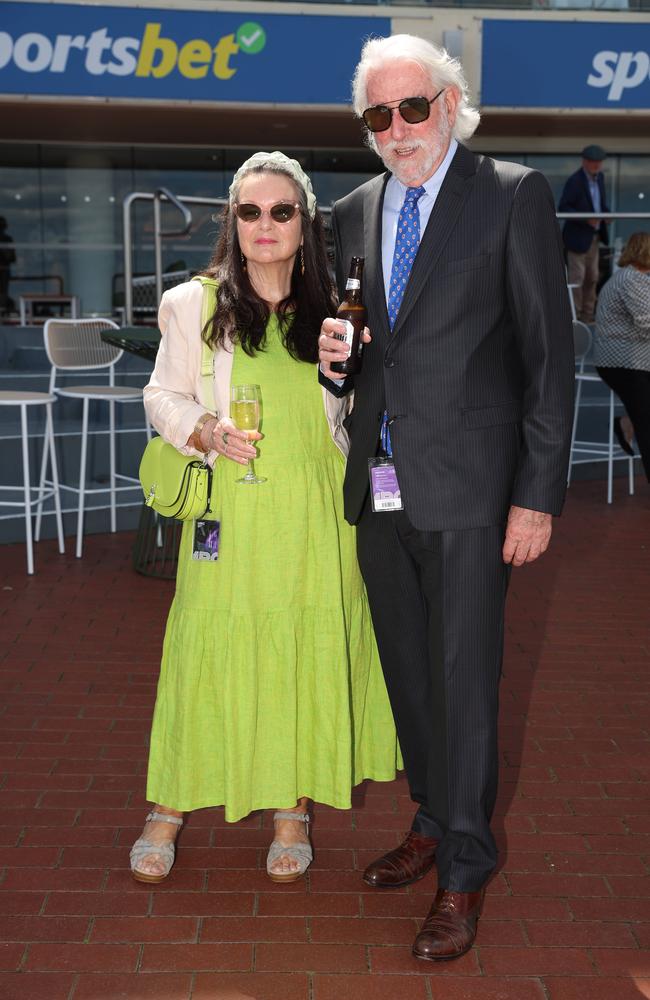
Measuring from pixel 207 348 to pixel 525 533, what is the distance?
3.51 ft

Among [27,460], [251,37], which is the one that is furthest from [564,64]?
[27,460]

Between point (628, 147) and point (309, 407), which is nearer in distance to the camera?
point (309, 407)

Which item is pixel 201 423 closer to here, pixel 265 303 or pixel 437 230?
pixel 265 303

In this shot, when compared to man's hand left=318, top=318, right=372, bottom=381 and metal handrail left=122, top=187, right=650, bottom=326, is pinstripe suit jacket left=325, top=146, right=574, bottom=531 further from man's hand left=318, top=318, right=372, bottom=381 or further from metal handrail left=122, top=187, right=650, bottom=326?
metal handrail left=122, top=187, right=650, bottom=326

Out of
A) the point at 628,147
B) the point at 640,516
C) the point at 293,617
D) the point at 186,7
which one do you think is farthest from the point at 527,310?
the point at 628,147

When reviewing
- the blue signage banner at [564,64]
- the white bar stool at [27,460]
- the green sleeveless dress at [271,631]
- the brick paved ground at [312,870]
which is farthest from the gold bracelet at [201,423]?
the blue signage banner at [564,64]

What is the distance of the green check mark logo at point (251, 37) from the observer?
50.4 ft

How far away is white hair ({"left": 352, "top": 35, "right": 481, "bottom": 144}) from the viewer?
115 inches

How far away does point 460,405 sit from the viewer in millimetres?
2926

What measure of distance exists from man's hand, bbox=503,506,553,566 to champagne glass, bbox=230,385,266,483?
732 mm

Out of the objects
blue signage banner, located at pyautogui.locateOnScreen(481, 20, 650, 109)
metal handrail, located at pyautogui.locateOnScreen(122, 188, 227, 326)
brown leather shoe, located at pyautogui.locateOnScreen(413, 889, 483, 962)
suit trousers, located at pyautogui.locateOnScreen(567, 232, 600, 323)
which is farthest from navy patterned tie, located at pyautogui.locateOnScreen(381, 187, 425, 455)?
blue signage banner, located at pyautogui.locateOnScreen(481, 20, 650, 109)

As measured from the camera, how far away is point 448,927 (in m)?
2.99

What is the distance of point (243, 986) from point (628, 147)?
18.9m

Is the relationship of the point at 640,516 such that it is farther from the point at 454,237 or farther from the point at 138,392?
the point at 454,237
